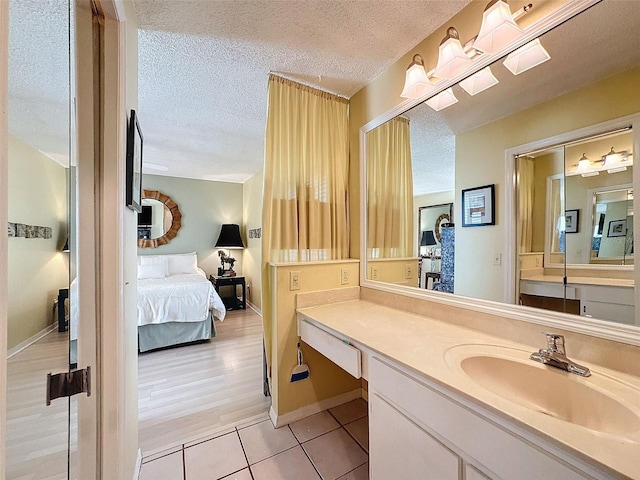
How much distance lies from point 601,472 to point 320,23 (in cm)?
196

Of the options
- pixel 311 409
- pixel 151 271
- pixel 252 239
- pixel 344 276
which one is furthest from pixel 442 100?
pixel 151 271

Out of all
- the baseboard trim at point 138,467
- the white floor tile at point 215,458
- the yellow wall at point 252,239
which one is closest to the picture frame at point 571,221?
the white floor tile at point 215,458

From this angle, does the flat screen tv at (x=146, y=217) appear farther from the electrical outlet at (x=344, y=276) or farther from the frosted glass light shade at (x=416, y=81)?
the frosted glass light shade at (x=416, y=81)

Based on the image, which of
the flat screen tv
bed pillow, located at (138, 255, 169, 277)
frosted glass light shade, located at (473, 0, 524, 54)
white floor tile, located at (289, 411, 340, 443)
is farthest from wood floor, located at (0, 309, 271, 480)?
the flat screen tv

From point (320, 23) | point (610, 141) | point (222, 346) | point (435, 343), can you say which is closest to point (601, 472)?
point (435, 343)

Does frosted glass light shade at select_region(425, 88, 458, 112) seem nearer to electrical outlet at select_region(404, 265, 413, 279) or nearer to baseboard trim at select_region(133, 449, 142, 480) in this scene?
electrical outlet at select_region(404, 265, 413, 279)

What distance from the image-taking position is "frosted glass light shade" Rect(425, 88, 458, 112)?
4.66ft

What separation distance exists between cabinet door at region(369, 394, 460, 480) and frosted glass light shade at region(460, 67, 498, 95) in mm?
1512

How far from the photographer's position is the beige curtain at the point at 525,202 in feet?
3.81

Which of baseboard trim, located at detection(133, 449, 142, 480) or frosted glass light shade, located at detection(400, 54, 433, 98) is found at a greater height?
frosted glass light shade, located at detection(400, 54, 433, 98)

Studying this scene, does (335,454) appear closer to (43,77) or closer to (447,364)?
(447,364)

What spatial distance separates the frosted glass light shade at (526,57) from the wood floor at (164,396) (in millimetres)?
1820

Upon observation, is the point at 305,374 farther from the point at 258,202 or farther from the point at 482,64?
the point at 258,202

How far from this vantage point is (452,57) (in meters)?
1.29
